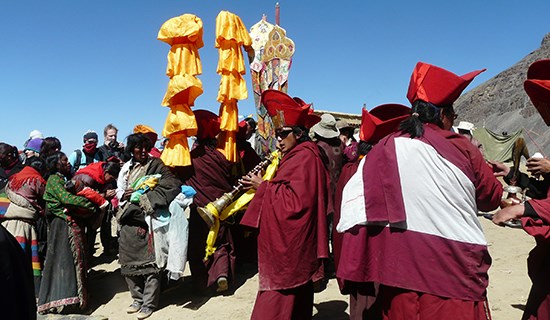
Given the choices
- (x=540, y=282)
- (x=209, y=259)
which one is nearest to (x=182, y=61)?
(x=209, y=259)

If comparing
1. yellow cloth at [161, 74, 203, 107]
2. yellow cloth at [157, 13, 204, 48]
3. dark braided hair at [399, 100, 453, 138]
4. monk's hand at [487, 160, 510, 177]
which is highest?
yellow cloth at [157, 13, 204, 48]

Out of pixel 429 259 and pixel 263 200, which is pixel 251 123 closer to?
pixel 263 200

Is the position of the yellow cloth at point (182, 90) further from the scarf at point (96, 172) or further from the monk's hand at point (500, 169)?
the monk's hand at point (500, 169)

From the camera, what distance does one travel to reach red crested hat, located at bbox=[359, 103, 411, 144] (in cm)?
323

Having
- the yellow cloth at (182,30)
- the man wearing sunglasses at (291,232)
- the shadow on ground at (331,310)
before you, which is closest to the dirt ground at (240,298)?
the shadow on ground at (331,310)

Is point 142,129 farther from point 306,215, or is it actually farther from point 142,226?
point 306,215

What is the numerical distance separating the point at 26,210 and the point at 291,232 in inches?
134

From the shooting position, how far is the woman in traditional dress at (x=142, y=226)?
4.64m

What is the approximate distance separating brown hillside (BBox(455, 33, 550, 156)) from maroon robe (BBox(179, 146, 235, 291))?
3555 centimetres

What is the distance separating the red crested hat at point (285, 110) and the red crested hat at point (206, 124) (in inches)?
75.1

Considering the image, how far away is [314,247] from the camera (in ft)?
10.8

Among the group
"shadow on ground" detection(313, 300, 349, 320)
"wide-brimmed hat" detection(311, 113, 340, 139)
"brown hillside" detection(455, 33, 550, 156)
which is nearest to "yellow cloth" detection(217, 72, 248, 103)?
"wide-brimmed hat" detection(311, 113, 340, 139)

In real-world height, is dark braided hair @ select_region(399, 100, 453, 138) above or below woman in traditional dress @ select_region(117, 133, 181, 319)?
above

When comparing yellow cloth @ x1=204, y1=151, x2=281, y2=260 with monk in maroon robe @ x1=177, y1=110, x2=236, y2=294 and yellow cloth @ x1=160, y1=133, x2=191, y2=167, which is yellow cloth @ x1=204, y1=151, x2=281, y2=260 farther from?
yellow cloth @ x1=160, y1=133, x2=191, y2=167
